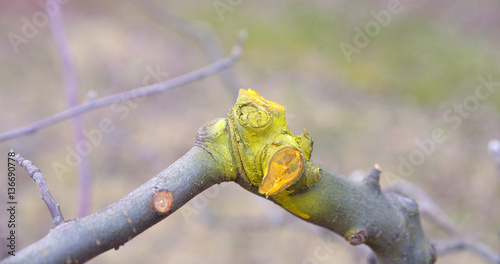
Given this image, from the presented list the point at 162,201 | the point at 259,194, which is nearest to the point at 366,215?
the point at 259,194

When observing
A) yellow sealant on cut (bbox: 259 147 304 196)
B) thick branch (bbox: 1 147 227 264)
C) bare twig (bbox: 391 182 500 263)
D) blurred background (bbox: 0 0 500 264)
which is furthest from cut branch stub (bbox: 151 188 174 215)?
blurred background (bbox: 0 0 500 264)

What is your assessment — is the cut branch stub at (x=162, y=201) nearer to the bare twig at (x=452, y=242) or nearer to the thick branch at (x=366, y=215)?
the thick branch at (x=366, y=215)

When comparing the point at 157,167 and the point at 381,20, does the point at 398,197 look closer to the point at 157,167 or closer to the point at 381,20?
the point at 157,167

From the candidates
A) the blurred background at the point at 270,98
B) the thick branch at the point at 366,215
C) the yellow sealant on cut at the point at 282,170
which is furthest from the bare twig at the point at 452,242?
the yellow sealant on cut at the point at 282,170

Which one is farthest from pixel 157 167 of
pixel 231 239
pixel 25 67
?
pixel 25 67

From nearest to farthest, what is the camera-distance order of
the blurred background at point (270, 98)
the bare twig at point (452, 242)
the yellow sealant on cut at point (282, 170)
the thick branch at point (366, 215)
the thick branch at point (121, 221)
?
the thick branch at point (121, 221) → the yellow sealant on cut at point (282, 170) → the thick branch at point (366, 215) → the bare twig at point (452, 242) → the blurred background at point (270, 98)

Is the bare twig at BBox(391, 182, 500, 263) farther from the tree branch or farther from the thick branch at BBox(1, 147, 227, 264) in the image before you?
the thick branch at BBox(1, 147, 227, 264)
